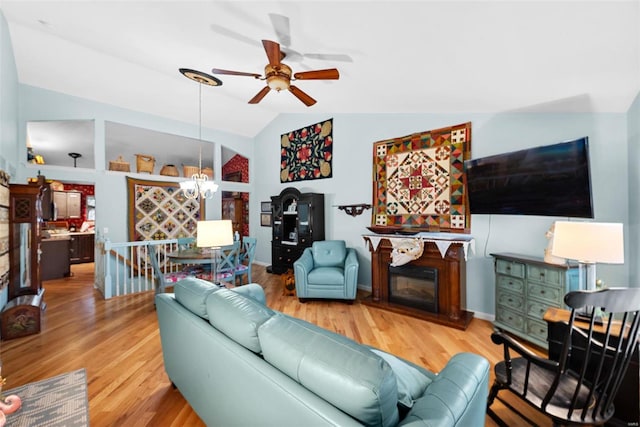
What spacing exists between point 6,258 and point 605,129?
5.99m

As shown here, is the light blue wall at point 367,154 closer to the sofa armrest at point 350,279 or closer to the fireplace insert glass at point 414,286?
the fireplace insert glass at point 414,286

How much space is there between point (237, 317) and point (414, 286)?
8.73 ft

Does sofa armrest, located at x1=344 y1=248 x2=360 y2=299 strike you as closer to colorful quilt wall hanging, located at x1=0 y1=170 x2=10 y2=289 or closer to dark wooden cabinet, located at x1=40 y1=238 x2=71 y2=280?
colorful quilt wall hanging, located at x1=0 y1=170 x2=10 y2=289

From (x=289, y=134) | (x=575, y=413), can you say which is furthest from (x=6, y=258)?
(x=575, y=413)

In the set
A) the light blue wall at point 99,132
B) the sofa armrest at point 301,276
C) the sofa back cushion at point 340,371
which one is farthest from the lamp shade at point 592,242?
the light blue wall at point 99,132

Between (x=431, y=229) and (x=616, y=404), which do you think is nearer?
(x=616, y=404)

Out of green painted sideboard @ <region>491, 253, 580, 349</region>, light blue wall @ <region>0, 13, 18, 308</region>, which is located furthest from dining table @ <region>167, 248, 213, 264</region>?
green painted sideboard @ <region>491, 253, 580, 349</region>

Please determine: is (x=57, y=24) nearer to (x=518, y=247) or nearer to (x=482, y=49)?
(x=482, y=49)

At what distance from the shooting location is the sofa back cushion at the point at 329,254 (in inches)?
157

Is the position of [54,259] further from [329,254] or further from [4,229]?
[329,254]

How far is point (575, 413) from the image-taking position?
1.19 metres

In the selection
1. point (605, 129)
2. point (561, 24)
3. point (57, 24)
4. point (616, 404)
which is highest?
point (57, 24)

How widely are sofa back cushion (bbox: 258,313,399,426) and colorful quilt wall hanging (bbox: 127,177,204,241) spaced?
183 inches

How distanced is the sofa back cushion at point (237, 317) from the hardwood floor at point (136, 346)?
0.83m
